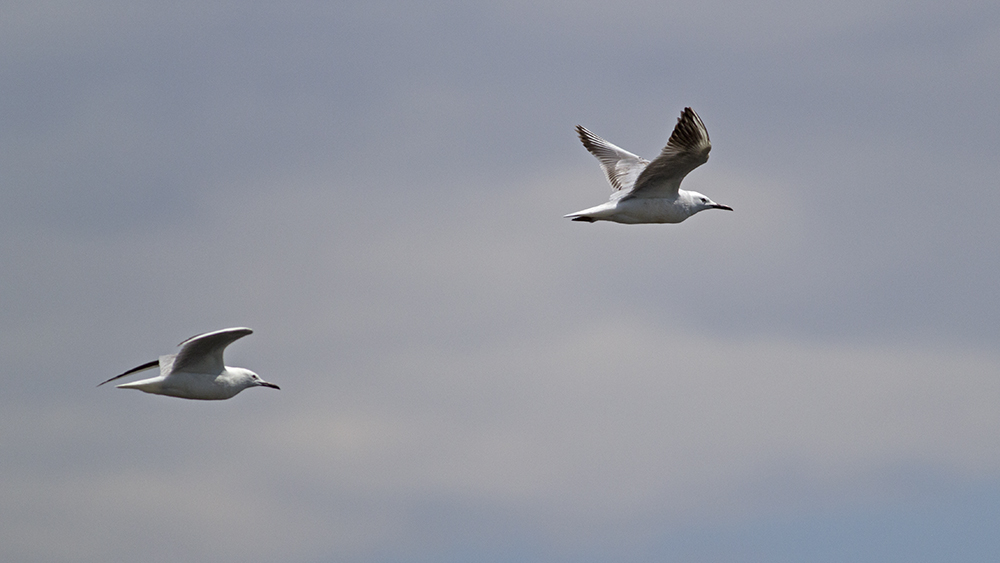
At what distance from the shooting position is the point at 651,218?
87.9 ft

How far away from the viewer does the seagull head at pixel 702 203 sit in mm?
27438

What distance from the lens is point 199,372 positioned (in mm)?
26094

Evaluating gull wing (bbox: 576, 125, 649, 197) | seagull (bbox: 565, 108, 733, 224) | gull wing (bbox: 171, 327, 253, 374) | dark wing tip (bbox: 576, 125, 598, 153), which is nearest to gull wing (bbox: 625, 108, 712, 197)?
seagull (bbox: 565, 108, 733, 224)

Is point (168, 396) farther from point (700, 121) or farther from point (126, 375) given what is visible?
point (700, 121)

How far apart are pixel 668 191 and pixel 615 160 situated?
511 cm

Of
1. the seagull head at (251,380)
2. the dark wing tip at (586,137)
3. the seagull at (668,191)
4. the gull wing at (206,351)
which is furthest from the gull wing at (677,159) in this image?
the seagull head at (251,380)

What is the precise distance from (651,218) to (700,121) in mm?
3118

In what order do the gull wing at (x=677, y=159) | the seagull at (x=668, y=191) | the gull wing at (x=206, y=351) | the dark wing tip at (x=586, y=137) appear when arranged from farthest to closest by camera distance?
the dark wing tip at (x=586, y=137), the seagull at (x=668, y=191), the gull wing at (x=677, y=159), the gull wing at (x=206, y=351)

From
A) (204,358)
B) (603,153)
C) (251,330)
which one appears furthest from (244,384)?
(603,153)

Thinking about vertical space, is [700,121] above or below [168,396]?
above

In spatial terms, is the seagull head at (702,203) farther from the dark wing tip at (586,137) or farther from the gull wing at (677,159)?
the dark wing tip at (586,137)

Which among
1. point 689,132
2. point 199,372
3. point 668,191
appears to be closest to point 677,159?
point 689,132

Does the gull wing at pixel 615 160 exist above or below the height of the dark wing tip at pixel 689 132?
above

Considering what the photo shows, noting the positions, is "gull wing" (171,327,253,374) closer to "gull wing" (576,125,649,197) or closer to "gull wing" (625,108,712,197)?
"gull wing" (625,108,712,197)
